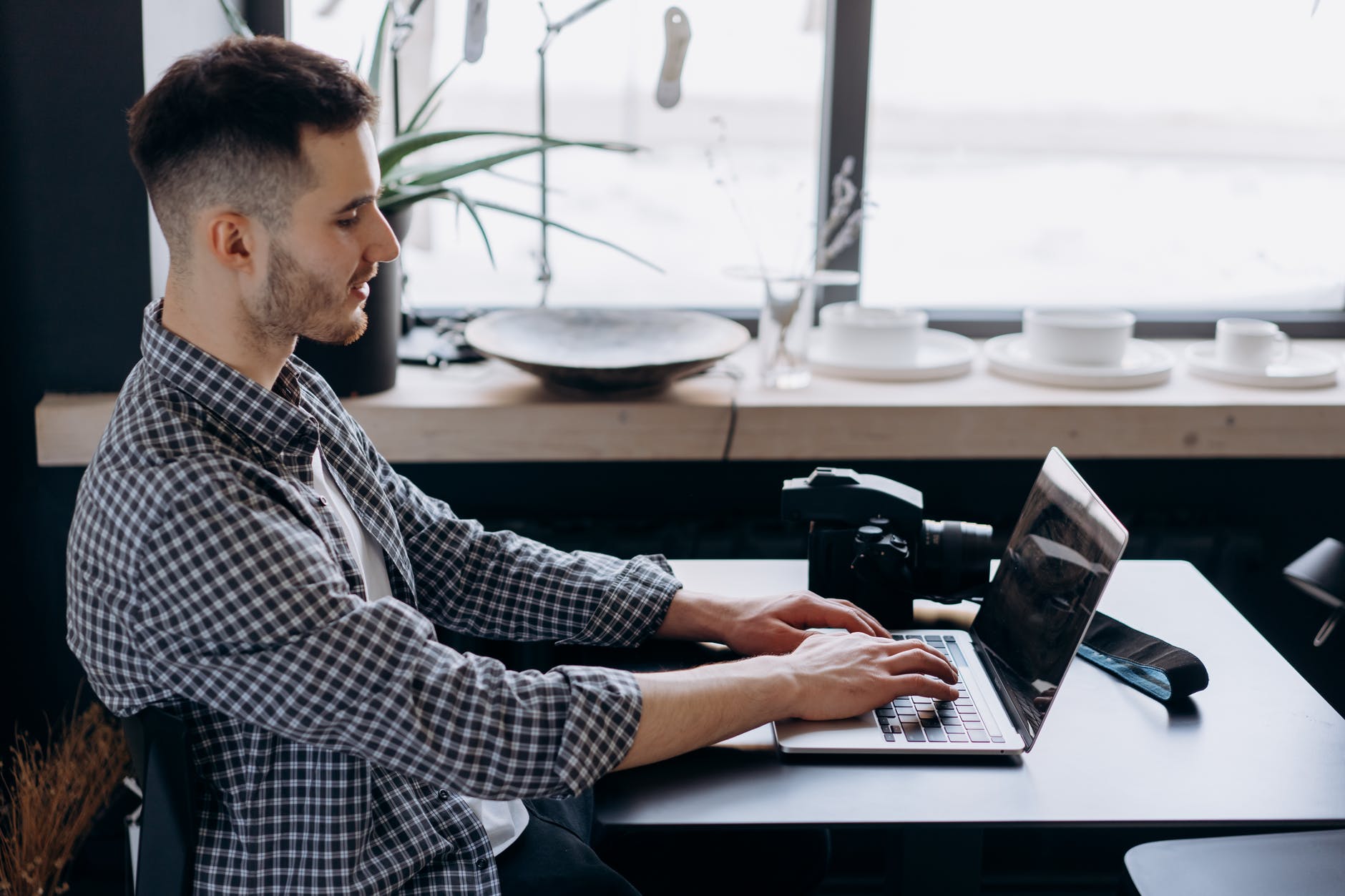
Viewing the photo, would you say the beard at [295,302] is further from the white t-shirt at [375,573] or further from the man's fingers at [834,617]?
the man's fingers at [834,617]

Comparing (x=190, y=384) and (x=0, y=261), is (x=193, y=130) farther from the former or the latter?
(x=0, y=261)

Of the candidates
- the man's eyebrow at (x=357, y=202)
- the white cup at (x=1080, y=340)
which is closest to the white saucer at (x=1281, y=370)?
the white cup at (x=1080, y=340)

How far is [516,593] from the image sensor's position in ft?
4.81

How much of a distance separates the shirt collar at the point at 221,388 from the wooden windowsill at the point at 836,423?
85 cm

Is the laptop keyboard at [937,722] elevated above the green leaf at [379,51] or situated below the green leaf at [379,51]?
below

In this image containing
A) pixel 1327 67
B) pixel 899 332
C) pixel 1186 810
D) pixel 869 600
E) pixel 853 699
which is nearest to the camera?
pixel 1186 810

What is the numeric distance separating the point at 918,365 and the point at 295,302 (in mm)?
1319

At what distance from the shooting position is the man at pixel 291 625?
3.37ft

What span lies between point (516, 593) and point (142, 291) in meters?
0.88

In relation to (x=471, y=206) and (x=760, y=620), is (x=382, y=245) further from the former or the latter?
(x=471, y=206)

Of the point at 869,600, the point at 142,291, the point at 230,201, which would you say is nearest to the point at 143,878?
the point at 230,201

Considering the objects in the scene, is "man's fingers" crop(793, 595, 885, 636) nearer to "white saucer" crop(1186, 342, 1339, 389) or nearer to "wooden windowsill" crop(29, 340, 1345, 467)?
"wooden windowsill" crop(29, 340, 1345, 467)

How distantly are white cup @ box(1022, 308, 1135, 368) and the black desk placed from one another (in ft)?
3.27

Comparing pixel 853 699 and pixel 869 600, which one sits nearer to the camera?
pixel 853 699
